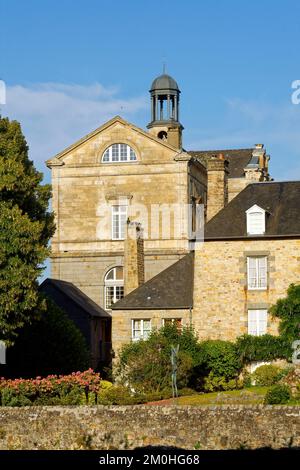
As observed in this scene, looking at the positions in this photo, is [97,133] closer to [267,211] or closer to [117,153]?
[117,153]

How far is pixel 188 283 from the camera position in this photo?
50281 mm

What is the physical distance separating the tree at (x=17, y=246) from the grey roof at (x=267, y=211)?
8525 millimetres

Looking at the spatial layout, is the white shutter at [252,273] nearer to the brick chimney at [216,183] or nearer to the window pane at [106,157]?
the brick chimney at [216,183]

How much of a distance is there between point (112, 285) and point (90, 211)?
4070 millimetres

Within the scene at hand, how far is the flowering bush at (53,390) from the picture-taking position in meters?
36.7

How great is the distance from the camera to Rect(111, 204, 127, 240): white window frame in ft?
203

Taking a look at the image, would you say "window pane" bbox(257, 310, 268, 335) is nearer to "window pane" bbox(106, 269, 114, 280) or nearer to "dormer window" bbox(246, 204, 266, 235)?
"dormer window" bbox(246, 204, 266, 235)

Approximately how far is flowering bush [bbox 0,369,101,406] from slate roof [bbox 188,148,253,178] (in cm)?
3369

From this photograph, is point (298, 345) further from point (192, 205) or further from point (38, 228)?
point (192, 205)

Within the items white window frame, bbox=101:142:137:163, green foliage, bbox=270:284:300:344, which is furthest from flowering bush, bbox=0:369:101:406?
white window frame, bbox=101:142:137:163

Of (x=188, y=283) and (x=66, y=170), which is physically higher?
(x=66, y=170)

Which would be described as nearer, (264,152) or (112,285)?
(112,285)
